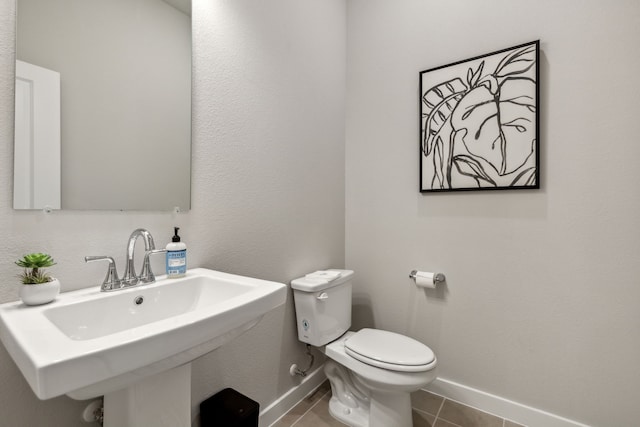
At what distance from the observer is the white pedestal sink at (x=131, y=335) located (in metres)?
0.50

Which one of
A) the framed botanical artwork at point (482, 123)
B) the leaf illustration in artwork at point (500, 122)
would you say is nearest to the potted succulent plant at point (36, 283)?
the framed botanical artwork at point (482, 123)

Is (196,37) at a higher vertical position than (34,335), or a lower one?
higher

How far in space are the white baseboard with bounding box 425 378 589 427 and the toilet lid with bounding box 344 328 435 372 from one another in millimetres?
516

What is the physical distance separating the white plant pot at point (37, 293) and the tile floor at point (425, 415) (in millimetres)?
1202

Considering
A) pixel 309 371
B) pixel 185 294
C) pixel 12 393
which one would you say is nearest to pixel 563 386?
pixel 309 371

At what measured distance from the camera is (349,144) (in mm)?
2102

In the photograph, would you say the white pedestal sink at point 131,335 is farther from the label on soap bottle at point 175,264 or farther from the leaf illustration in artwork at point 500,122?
the leaf illustration in artwork at point 500,122

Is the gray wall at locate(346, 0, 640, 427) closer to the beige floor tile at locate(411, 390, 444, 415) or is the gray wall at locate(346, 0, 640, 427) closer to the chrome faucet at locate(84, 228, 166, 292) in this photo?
the beige floor tile at locate(411, 390, 444, 415)

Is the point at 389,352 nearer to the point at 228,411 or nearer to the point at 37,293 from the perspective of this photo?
the point at 228,411

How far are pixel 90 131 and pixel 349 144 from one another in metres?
1.51

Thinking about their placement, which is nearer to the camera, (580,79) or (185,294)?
(185,294)

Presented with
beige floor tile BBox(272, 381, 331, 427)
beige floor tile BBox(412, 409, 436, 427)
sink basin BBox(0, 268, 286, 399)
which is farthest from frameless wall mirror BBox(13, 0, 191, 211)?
beige floor tile BBox(412, 409, 436, 427)

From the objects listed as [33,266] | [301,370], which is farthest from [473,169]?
[33,266]

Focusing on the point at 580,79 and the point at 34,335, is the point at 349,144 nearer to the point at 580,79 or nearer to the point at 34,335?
the point at 580,79
